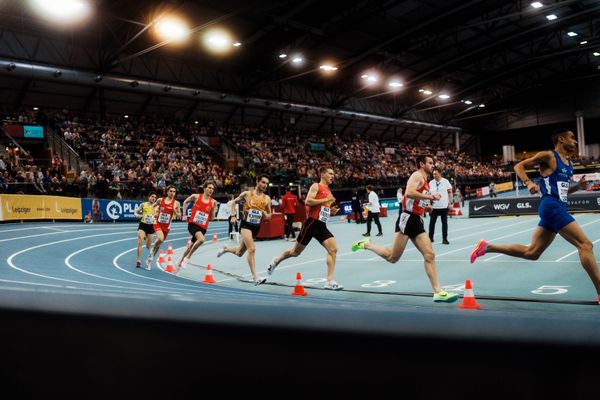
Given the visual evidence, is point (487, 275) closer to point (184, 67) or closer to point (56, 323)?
point (56, 323)

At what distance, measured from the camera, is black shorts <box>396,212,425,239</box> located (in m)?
7.31

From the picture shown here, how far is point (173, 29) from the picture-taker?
25.6m

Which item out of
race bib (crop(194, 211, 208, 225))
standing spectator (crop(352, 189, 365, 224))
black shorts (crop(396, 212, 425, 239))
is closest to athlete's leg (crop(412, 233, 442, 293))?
black shorts (crop(396, 212, 425, 239))

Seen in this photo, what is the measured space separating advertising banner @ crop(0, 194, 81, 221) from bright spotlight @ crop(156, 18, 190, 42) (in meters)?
9.94

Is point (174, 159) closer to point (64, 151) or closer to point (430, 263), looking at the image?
point (64, 151)

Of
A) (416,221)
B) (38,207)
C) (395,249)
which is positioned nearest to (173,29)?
(38,207)

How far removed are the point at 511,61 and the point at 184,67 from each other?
108 feet

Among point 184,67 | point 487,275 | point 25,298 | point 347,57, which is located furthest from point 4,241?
point 347,57

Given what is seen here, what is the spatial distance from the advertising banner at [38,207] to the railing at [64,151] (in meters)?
4.27

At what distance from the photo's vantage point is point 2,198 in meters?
20.5

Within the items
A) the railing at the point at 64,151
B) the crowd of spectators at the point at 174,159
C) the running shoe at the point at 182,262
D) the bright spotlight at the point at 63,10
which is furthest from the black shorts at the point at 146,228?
the railing at the point at 64,151

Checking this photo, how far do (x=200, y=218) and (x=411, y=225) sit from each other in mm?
6182

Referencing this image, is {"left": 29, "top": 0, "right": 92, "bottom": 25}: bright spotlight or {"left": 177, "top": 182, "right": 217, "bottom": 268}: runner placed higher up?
{"left": 29, "top": 0, "right": 92, "bottom": 25}: bright spotlight

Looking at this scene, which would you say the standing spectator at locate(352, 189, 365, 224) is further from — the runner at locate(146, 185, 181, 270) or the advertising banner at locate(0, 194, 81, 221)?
the runner at locate(146, 185, 181, 270)
